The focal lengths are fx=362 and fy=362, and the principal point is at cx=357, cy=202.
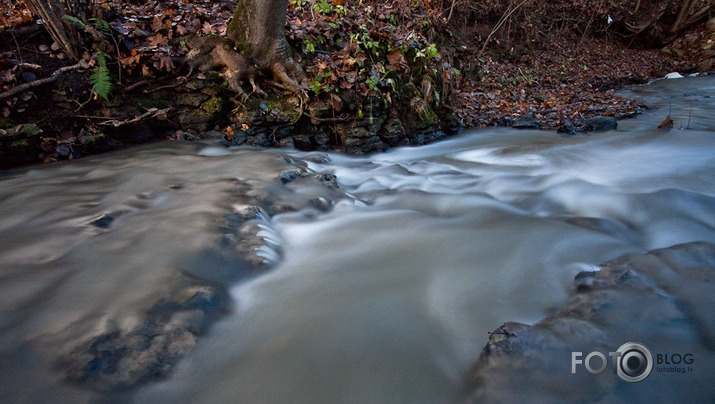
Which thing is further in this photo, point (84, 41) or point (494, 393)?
point (84, 41)

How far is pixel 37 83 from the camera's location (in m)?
4.66

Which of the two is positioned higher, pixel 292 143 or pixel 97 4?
pixel 97 4

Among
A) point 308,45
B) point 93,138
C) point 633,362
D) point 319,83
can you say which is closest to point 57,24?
point 93,138

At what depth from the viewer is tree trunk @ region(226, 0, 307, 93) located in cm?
538

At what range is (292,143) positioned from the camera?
5.76m

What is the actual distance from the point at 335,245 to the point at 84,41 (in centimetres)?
471

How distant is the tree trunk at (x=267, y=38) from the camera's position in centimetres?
538

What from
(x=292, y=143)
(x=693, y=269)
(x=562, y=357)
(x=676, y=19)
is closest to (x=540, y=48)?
(x=676, y=19)

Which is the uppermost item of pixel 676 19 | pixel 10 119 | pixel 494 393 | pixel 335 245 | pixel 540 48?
pixel 676 19

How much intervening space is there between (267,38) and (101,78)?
2.32 m

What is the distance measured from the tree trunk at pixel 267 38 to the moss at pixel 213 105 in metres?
0.83

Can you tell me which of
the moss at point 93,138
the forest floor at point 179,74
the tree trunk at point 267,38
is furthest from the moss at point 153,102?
the tree trunk at point 267,38

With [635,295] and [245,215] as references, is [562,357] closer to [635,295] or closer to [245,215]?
[635,295]

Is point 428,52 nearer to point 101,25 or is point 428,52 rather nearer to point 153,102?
point 153,102
